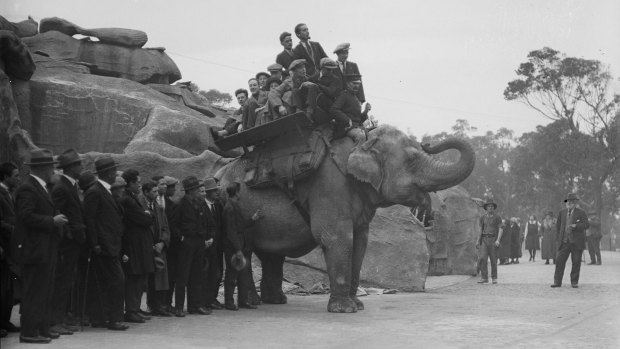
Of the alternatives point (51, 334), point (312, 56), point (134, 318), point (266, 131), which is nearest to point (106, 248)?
point (51, 334)

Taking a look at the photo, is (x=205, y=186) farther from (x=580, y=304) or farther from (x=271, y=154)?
(x=580, y=304)

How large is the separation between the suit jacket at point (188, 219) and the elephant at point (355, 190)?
1.53 meters

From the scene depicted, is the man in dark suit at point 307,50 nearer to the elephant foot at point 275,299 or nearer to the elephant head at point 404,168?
the elephant head at point 404,168

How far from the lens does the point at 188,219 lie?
11539 millimetres

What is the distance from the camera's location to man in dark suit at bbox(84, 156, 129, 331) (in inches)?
381

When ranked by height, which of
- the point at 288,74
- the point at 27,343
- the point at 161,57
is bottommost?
the point at 27,343

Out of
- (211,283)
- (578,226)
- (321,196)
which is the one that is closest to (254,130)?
(321,196)

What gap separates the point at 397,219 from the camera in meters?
16.6

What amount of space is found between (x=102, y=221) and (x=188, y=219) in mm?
1937

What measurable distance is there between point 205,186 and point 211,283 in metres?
1.33

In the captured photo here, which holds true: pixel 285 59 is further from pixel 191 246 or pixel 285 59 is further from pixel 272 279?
pixel 191 246

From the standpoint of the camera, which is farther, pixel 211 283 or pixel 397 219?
pixel 397 219

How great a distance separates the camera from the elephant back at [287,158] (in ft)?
40.3

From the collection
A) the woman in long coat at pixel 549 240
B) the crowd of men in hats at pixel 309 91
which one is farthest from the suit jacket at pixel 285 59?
the woman in long coat at pixel 549 240
